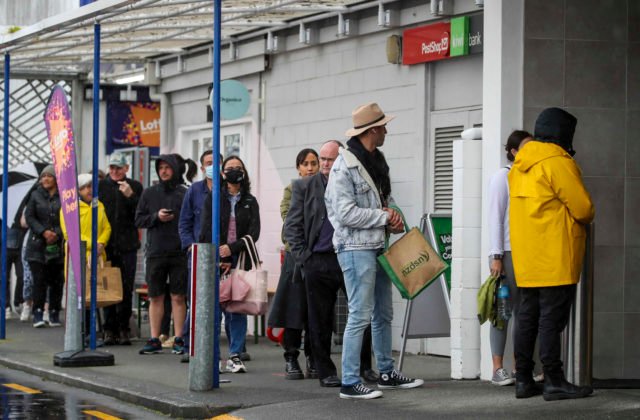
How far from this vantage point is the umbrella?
19.8 m

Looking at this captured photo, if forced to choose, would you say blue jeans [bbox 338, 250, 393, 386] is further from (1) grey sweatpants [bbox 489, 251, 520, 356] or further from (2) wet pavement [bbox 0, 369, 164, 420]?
(2) wet pavement [bbox 0, 369, 164, 420]

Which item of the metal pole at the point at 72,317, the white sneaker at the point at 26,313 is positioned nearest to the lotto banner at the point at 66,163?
the metal pole at the point at 72,317

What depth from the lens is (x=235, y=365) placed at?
12.1m

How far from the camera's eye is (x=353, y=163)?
391 inches

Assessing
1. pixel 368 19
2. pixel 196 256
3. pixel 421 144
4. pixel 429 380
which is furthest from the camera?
pixel 368 19

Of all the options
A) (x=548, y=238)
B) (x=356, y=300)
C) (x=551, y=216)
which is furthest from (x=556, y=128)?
(x=356, y=300)

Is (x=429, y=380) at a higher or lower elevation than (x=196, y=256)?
lower

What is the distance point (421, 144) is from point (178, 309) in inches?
115

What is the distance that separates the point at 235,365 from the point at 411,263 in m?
2.41

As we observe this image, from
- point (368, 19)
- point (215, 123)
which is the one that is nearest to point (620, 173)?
point (215, 123)

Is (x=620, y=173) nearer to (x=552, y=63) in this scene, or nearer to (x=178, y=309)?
(x=552, y=63)

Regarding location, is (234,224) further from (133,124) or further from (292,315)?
(133,124)

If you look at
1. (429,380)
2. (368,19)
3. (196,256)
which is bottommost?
(429,380)

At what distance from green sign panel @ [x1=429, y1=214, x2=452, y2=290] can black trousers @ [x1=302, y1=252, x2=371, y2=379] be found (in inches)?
58.3
